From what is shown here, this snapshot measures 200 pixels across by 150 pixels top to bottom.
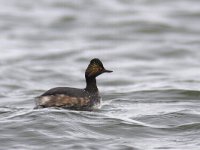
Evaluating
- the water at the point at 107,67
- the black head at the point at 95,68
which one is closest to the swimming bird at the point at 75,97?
the black head at the point at 95,68

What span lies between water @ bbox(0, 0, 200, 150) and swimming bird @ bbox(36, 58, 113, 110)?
0.22 metres

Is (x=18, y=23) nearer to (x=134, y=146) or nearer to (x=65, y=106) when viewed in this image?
(x=65, y=106)

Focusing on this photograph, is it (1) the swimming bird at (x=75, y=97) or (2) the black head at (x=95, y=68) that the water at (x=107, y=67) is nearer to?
(1) the swimming bird at (x=75, y=97)

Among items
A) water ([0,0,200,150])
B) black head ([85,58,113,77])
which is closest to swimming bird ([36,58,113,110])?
black head ([85,58,113,77])

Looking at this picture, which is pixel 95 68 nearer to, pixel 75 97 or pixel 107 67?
pixel 75 97

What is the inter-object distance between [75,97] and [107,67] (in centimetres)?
711

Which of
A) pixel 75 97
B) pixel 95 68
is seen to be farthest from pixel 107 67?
pixel 75 97

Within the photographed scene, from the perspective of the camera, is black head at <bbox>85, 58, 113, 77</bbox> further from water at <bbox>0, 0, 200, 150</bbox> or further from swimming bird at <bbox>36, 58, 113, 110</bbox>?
water at <bbox>0, 0, 200, 150</bbox>

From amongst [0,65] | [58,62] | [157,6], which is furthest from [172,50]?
[157,6]

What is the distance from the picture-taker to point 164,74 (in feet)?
65.6

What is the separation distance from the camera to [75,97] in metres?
14.2

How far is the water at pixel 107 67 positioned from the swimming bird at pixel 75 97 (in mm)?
221

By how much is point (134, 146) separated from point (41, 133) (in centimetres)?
143

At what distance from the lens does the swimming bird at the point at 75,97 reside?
13953mm
